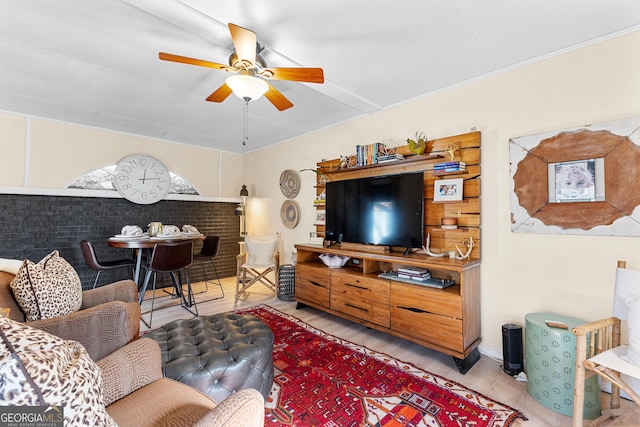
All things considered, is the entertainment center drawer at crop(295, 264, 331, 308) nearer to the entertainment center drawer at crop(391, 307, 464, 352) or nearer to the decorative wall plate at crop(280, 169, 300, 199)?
the entertainment center drawer at crop(391, 307, 464, 352)

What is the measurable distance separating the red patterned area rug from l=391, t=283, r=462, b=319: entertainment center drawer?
449mm

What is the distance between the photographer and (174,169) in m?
4.65

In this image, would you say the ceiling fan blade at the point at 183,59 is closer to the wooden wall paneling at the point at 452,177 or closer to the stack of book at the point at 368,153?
the stack of book at the point at 368,153

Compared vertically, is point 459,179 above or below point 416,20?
below

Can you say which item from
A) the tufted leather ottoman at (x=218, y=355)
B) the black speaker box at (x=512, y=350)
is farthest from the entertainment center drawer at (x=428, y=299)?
the tufted leather ottoman at (x=218, y=355)

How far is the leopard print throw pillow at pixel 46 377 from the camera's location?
21.5 inches

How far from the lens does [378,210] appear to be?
2934 mm

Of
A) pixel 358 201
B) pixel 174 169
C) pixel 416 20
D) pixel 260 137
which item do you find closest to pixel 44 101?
pixel 174 169

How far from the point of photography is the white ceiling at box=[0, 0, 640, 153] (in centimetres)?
168

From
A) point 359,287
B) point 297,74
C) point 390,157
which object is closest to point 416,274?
point 359,287

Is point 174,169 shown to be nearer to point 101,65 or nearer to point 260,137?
A: point 260,137

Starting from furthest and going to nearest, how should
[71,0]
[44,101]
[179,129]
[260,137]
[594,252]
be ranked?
[260,137] → [179,129] → [44,101] → [594,252] → [71,0]

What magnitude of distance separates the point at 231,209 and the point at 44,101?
2.89 metres

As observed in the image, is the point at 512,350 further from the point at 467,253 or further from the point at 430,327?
the point at 467,253
